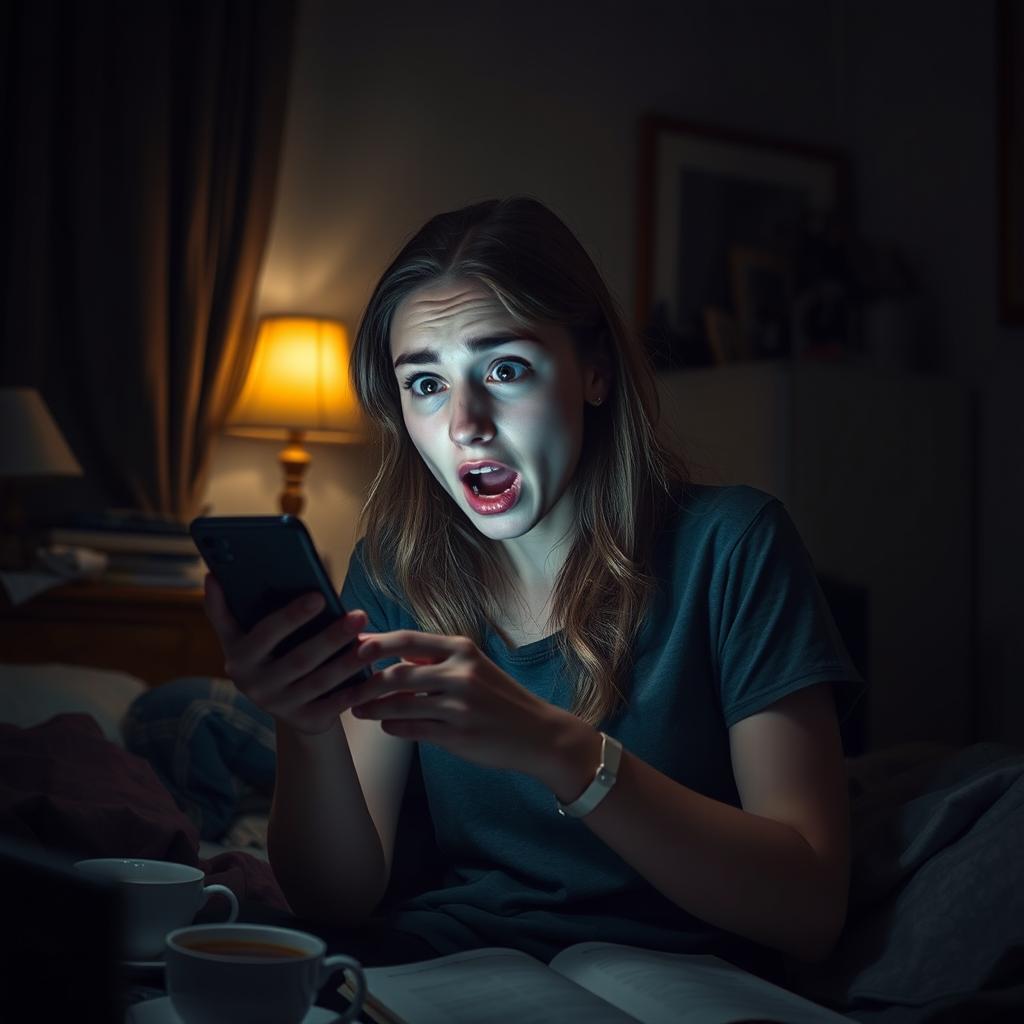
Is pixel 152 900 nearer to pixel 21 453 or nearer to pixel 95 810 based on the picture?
pixel 95 810

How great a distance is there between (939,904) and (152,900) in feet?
1.89

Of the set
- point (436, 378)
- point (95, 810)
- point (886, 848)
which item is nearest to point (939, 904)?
point (886, 848)

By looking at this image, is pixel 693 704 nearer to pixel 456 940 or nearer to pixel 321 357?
pixel 456 940

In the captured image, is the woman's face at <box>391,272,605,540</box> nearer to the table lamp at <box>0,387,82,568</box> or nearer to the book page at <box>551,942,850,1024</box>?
the book page at <box>551,942,850,1024</box>

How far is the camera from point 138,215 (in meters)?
2.91

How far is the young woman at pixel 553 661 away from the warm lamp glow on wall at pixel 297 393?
1.62m

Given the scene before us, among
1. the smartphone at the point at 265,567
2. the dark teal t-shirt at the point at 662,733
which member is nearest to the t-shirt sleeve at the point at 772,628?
the dark teal t-shirt at the point at 662,733

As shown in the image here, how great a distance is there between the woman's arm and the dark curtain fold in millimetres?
2262

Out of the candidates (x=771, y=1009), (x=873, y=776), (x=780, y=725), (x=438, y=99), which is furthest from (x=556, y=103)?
(x=771, y=1009)

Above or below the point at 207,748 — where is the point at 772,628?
above

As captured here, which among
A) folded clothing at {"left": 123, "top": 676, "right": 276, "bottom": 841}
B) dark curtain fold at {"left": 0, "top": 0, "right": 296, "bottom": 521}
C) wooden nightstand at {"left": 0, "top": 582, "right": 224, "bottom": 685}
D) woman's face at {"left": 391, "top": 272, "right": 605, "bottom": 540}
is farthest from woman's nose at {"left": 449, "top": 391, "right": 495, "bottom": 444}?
dark curtain fold at {"left": 0, "top": 0, "right": 296, "bottom": 521}

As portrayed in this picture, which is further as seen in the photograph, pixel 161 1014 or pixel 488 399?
pixel 488 399

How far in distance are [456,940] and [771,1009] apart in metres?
0.30

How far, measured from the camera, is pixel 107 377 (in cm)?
294
